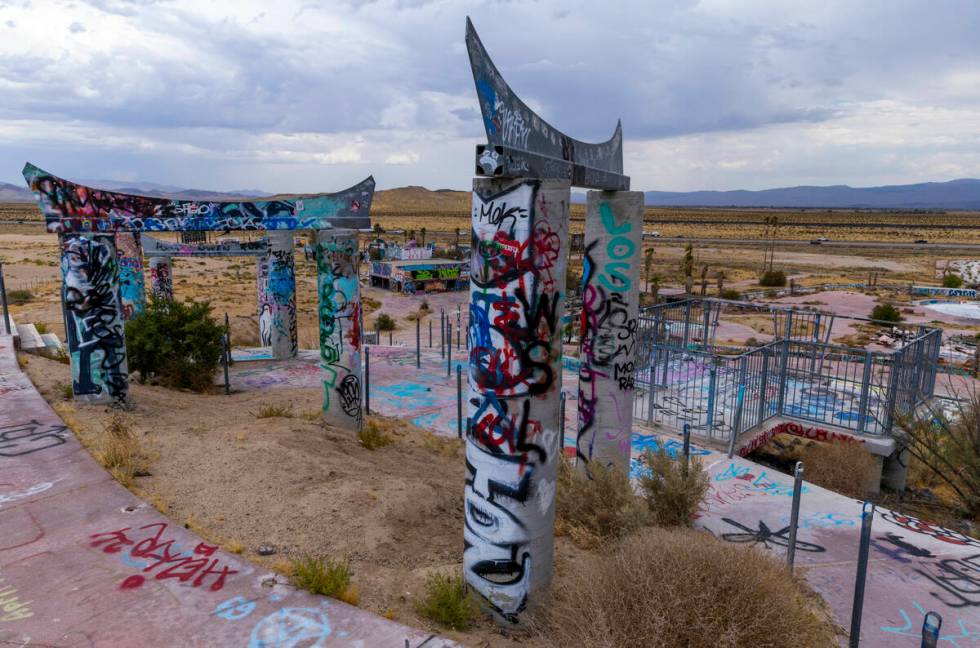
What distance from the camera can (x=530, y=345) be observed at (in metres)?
5.22

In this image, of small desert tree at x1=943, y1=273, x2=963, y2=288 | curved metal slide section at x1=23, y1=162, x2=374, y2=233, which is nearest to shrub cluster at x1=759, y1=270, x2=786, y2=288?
small desert tree at x1=943, y1=273, x2=963, y2=288

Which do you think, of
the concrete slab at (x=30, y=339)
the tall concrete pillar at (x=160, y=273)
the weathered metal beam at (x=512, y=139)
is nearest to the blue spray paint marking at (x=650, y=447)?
the weathered metal beam at (x=512, y=139)

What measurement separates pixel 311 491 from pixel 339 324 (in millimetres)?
4597

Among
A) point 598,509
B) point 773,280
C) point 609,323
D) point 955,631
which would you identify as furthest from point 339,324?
point 773,280

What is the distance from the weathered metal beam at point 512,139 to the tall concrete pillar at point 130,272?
53.0ft

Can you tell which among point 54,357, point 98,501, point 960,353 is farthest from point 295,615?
point 960,353

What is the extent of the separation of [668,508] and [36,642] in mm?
6215

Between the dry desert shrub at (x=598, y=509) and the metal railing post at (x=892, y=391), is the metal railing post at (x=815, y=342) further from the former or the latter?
the dry desert shrub at (x=598, y=509)

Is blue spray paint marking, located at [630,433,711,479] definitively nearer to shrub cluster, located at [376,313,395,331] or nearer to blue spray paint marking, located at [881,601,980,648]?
blue spray paint marking, located at [881,601,980,648]

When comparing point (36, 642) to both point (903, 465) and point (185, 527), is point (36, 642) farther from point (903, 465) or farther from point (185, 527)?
point (903, 465)

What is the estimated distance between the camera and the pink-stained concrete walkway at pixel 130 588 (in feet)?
15.5

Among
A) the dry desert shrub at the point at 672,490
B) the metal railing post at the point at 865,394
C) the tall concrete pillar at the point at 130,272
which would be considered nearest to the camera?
the dry desert shrub at the point at 672,490

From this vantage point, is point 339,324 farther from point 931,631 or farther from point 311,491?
point 931,631

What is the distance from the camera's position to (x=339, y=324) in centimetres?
1164
